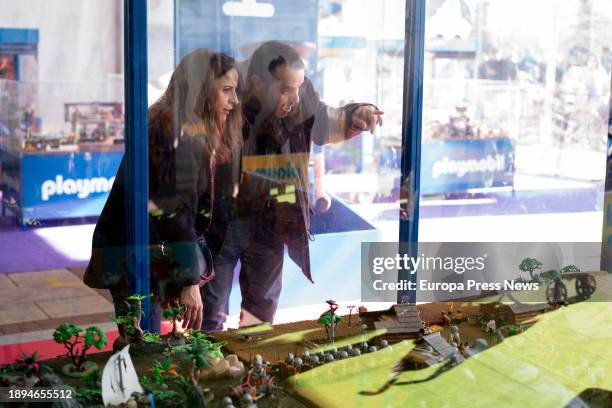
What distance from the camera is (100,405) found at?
78.0 inches

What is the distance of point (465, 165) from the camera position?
11.0 ft

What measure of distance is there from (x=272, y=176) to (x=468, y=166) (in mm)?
910

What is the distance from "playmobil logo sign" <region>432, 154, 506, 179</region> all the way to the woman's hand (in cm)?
103

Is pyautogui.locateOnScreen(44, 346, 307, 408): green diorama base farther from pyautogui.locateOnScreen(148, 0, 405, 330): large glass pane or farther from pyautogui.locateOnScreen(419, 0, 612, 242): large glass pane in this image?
pyautogui.locateOnScreen(419, 0, 612, 242): large glass pane

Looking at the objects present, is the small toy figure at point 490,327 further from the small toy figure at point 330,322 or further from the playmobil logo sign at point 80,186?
the playmobil logo sign at point 80,186

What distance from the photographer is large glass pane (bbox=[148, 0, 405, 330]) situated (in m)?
2.68

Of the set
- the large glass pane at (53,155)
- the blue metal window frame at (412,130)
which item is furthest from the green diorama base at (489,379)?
the large glass pane at (53,155)

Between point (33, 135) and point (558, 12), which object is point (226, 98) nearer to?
point (33, 135)

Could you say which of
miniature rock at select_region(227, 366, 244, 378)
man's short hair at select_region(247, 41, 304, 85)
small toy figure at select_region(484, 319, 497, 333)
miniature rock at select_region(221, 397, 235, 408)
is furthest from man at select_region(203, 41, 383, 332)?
miniature rock at select_region(221, 397, 235, 408)

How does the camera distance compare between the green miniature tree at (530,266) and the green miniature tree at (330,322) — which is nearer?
the green miniature tree at (330,322)

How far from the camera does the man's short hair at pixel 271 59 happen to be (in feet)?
8.96

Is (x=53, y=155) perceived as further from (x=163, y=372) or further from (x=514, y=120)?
(x=514, y=120)

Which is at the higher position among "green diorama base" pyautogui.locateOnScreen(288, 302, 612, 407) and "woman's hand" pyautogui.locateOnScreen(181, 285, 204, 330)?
"woman's hand" pyautogui.locateOnScreen(181, 285, 204, 330)

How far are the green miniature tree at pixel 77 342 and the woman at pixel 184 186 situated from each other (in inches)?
12.1
